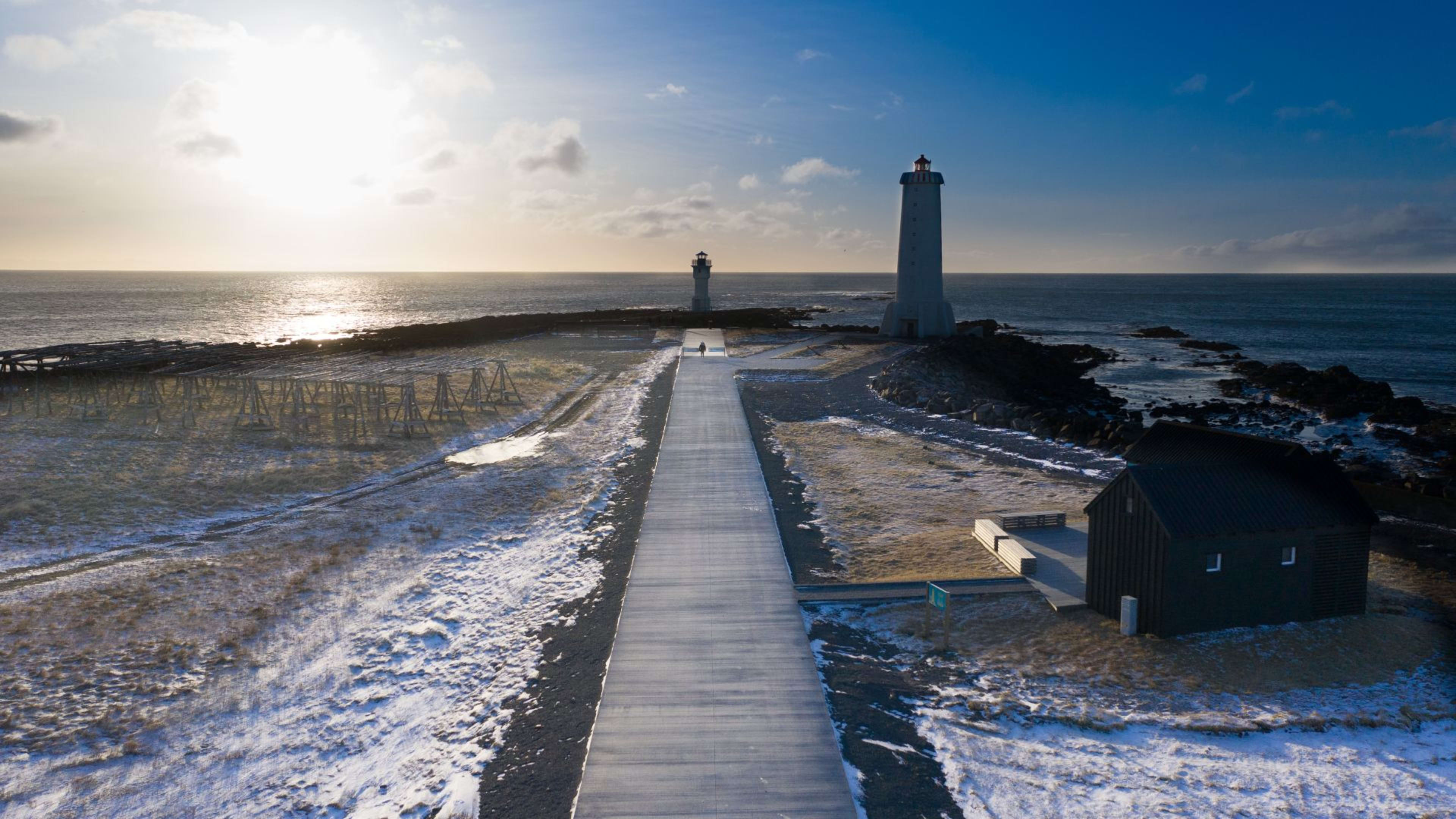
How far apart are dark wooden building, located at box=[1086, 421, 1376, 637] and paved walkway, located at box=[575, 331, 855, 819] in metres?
5.05

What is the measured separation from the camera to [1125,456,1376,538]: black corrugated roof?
37.4 ft

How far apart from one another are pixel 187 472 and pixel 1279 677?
23429 millimetres

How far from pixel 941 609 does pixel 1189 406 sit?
97.0ft

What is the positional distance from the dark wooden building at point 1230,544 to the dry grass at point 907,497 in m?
2.33

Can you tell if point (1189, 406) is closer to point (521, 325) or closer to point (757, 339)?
point (757, 339)

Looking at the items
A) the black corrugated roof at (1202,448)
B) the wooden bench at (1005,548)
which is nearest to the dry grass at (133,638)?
the wooden bench at (1005,548)

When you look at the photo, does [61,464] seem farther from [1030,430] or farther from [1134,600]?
[1030,430]

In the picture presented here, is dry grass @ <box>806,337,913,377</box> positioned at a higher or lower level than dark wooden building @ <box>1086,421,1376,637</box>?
higher

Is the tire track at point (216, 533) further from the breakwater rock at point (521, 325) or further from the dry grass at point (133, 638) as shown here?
the breakwater rock at point (521, 325)

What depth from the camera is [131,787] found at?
8344 mm

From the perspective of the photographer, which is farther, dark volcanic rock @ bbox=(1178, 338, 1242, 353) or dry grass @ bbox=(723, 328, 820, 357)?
dark volcanic rock @ bbox=(1178, 338, 1242, 353)

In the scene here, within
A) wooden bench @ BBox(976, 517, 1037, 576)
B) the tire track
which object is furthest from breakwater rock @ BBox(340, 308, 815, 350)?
wooden bench @ BBox(976, 517, 1037, 576)

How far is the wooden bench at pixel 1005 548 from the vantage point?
539 inches

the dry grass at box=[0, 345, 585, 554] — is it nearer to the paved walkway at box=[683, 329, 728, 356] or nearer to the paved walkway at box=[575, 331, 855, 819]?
the paved walkway at box=[575, 331, 855, 819]
